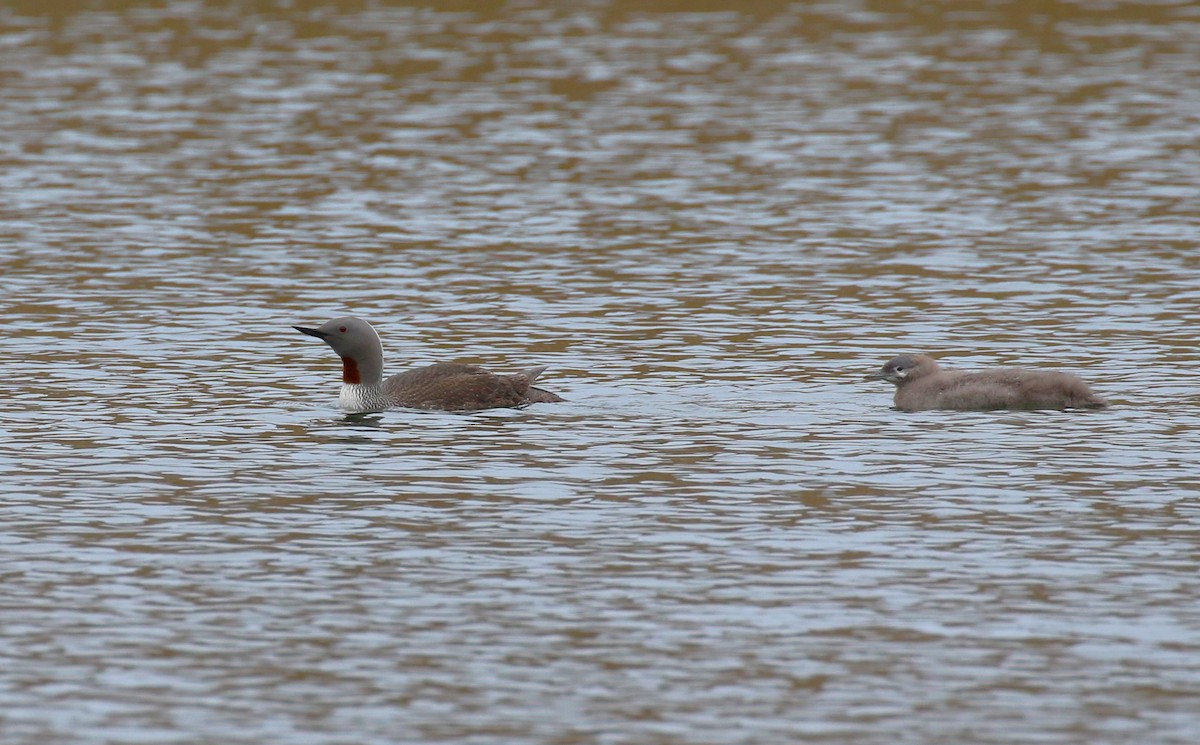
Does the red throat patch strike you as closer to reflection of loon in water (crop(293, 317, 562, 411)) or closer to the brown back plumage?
reflection of loon in water (crop(293, 317, 562, 411))

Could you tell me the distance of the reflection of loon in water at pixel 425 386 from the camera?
18.3 metres

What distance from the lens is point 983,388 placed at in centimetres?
1777

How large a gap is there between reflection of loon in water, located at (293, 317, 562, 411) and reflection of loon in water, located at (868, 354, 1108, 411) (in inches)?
116

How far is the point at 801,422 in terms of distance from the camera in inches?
690

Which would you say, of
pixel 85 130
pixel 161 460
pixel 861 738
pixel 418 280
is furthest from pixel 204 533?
pixel 85 130

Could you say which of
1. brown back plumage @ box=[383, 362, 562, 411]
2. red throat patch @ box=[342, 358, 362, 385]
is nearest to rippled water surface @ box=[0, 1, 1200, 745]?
brown back plumage @ box=[383, 362, 562, 411]

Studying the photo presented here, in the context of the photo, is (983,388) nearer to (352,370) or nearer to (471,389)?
(471,389)

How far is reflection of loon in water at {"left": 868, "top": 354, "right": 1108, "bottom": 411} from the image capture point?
17.5 metres

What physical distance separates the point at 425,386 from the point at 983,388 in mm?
4630

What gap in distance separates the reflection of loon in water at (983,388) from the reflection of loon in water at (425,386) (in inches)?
116

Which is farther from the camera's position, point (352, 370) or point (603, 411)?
point (352, 370)

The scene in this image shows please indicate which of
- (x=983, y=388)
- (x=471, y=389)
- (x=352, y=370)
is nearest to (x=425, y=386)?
(x=471, y=389)

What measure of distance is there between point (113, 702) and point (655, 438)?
22.6 ft

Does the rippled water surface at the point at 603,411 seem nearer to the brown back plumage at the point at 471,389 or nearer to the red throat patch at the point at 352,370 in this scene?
the brown back plumage at the point at 471,389
